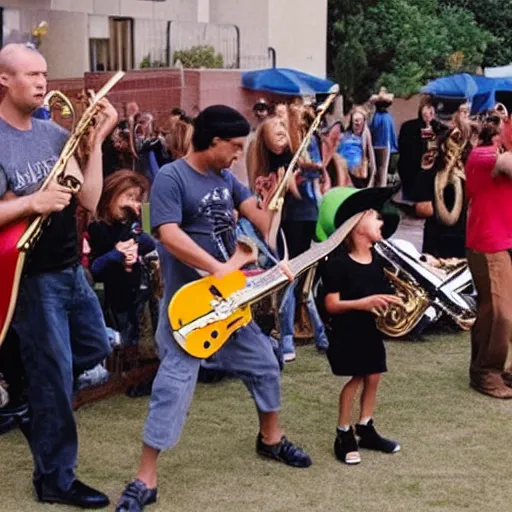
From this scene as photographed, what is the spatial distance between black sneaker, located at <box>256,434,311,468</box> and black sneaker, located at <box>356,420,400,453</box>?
33 cm

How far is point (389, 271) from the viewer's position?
25.8 ft

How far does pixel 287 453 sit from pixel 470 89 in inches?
344

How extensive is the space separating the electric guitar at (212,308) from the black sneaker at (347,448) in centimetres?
87

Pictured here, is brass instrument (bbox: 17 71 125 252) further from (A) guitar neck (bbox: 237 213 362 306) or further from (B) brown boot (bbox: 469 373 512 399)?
(B) brown boot (bbox: 469 373 512 399)

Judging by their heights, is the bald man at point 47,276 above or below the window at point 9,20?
below

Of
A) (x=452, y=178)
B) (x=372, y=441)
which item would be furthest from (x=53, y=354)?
(x=452, y=178)

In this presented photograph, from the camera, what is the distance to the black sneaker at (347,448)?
5.46 metres

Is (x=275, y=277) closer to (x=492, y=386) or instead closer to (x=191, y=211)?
(x=191, y=211)

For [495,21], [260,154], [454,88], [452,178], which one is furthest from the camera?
[495,21]

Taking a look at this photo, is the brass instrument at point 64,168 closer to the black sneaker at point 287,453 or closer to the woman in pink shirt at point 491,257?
the black sneaker at point 287,453

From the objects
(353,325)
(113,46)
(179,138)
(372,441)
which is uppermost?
(113,46)

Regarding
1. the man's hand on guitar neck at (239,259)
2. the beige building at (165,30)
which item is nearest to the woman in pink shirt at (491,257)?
the man's hand on guitar neck at (239,259)

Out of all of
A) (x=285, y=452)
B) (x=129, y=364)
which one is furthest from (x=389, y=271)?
(x=285, y=452)

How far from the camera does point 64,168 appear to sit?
4609mm
